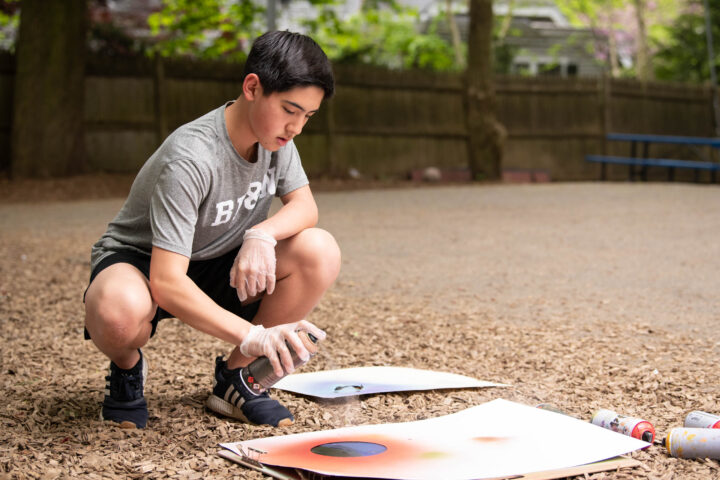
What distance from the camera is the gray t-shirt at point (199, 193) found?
2.15 meters

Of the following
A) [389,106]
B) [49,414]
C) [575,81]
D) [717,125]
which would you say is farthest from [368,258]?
[717,125]

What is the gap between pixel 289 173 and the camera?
260 cm

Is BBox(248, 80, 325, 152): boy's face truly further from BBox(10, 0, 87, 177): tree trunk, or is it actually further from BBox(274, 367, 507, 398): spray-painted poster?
BBox(10, 0, 87, 177): tree trunk

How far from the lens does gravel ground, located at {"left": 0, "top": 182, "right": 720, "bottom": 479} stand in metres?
2.28

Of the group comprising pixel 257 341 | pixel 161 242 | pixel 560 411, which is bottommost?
pixel 560 411

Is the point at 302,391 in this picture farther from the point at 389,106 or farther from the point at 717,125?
the point at 717,125

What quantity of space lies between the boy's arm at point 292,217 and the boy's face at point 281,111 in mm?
255

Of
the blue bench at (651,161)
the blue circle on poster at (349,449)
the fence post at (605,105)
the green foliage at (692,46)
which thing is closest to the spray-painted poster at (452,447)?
the blue circle on poster at (349,449)

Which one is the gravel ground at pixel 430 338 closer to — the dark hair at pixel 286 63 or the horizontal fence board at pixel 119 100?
the dark hair at pixel 286 63

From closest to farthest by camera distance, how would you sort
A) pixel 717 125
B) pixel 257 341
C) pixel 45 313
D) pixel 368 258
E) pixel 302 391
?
pixel 257 341
pixel 302 391
pixel 45 313
pixel 368 258
pixel 717 125

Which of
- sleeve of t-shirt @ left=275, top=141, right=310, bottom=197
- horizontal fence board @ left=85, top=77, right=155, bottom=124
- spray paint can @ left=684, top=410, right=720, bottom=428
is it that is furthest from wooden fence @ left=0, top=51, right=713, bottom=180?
spray paint can @ left=684, top=410, right=720, bottom=428

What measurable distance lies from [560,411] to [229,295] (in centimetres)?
110

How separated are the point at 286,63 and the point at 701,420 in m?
1.51

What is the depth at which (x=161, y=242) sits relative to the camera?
210 centimetres
